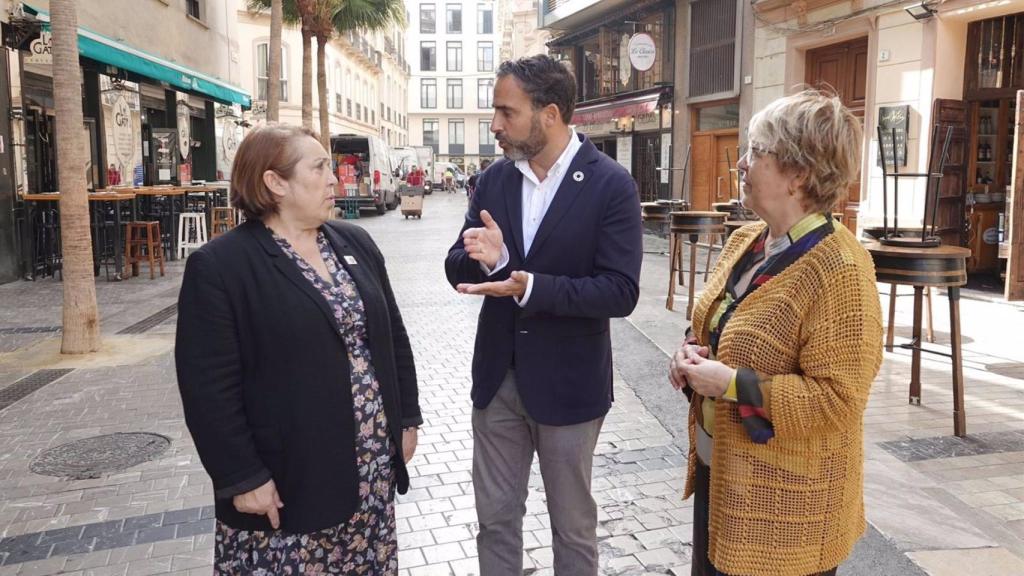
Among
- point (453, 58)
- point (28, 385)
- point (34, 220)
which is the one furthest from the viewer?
point (453, 58)

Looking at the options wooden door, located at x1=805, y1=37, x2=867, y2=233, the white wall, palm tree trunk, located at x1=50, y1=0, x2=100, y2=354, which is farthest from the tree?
the white wall

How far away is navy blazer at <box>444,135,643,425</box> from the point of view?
2611 mm

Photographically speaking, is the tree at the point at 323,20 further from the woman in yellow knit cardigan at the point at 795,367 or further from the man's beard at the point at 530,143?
the woman in yellow knit cardigan at the point at 795,367

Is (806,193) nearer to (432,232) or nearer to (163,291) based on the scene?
(163,291)

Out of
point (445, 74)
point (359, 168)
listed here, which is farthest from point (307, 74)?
point (445, 74)

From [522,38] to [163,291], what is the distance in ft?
104

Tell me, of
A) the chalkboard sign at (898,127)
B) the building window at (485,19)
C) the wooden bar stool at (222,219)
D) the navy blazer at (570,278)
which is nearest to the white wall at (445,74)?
the building window at (485,19)

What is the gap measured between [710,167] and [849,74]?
5287 mm

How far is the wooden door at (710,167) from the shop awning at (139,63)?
10105 millimetres

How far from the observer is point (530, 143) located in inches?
104

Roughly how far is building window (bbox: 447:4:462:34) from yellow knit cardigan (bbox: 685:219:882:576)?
263 ft

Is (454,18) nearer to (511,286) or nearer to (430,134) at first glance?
(430,134)

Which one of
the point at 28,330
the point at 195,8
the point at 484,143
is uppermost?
the point at 484,143

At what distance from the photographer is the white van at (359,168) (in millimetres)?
26562
